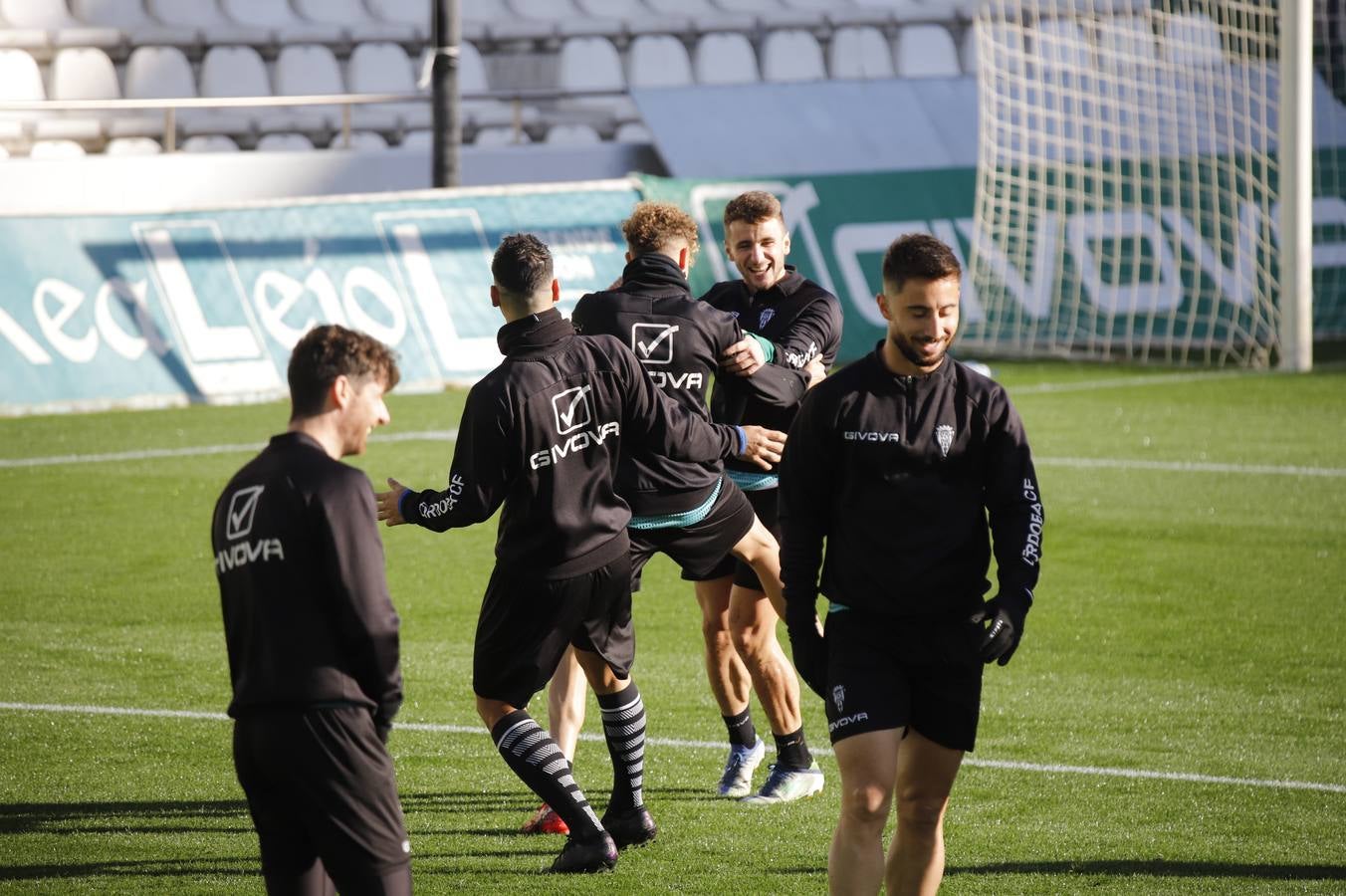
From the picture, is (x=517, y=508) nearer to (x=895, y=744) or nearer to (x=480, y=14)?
(x=895, y=744)

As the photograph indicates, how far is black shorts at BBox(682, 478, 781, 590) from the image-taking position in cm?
646

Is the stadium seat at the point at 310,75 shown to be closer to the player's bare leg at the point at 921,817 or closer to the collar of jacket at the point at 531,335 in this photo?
the collar of jacket at the point at 531,335

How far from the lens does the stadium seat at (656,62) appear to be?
944 inches

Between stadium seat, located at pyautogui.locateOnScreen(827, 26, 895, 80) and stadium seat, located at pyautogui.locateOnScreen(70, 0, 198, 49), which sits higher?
stadium seat, located at pyautogui.locateOnScreen(70, 0, 198, 49)

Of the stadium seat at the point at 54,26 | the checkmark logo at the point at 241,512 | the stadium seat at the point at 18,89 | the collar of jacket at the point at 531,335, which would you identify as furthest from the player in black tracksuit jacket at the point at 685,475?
the stadium seat at the point at 54,26

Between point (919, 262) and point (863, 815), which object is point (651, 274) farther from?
point (863, 815)

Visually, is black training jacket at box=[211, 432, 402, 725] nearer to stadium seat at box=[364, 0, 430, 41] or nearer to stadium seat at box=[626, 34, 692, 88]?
stadium seat at box=[364, 0, 430, 41]

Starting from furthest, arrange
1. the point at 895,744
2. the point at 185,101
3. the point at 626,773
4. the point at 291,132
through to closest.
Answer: the point at 291,132 < the point at 185,101 < the point at 626,773 < the point at 895,744

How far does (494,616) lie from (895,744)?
144cm

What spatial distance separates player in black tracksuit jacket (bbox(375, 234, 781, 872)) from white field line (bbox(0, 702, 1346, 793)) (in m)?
1.53

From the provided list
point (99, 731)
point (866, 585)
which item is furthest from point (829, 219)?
point (866, 585)

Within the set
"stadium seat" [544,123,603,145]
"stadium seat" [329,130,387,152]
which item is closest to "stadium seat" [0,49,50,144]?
"stadium seat" [329,130,387,152]

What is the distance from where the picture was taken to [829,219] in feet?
61.7

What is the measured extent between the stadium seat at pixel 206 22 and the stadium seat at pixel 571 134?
3.55m
